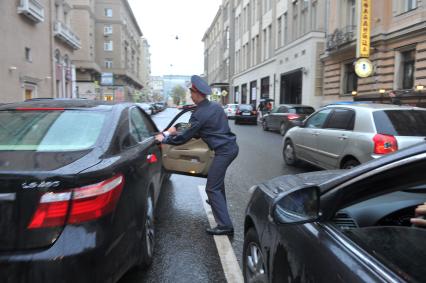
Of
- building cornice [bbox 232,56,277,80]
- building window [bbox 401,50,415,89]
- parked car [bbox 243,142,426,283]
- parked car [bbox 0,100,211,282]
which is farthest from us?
building cornice [bbox 232,56,277,80]

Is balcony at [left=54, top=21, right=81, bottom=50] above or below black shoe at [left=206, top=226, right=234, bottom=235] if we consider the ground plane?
above

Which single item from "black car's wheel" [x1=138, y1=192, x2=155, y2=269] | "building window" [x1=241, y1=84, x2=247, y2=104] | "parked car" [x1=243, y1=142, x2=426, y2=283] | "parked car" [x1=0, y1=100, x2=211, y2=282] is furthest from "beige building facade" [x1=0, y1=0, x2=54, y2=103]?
"building window" [x1=241, y1=84, x2=247, y2=104]

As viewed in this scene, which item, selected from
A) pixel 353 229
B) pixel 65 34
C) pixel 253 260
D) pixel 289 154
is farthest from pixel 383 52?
pixel 65 34

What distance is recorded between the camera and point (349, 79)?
25547 mm

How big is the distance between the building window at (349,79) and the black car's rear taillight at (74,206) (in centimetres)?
2393

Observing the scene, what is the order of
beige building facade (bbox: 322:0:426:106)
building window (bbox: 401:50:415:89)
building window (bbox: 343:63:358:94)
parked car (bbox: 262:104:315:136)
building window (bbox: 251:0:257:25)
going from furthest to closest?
building window (bbox: 251:0:257:25) → building window (bbox: 343:63:358:94) → building window (bbox: 401:50:415:89) → parked car (bbox: 262:104:315:136) → beige building facade (bbox: 322:0:426:106)

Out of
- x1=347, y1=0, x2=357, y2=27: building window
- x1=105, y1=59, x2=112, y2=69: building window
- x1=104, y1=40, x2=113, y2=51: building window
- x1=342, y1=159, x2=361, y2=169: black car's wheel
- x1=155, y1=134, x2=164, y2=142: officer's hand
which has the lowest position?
x1=342, y1=159, x2=361, y2=169: black car's wheel

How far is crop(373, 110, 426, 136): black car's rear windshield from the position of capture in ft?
22.2

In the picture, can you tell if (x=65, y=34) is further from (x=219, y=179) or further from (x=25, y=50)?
(x=219, y=179)

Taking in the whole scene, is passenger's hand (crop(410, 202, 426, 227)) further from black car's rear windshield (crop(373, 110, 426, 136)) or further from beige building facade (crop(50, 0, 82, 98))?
beige building facade (crop(50, 0, 82, 98))

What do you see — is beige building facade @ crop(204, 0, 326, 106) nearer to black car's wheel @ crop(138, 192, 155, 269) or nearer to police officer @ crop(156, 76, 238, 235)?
police officer @ crop(156, 76, 238, 235)

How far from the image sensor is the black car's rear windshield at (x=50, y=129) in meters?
3.09

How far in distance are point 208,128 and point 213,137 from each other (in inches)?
4.9

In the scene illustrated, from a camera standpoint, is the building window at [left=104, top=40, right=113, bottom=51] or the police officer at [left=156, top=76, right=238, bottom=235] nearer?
the police officer at [left=156, top=76, right=238, bottom=235]
